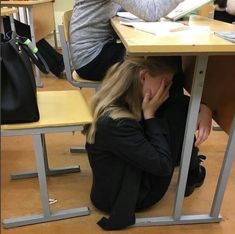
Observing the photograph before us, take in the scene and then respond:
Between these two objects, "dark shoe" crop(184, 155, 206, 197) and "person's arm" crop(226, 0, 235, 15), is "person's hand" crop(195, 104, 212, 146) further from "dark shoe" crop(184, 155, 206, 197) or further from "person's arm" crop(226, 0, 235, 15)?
"person's arm" crop(226, 0, 235, 15)

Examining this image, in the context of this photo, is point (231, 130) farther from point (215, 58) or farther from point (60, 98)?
point (60, 98)

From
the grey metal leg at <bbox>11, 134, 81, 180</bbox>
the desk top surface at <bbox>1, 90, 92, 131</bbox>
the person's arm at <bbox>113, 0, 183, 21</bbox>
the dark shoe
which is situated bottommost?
the grey metal leg at <bbox>11, 134, 81, 180</bbox>

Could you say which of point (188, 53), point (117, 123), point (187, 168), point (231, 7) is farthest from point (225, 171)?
point (231, 7)

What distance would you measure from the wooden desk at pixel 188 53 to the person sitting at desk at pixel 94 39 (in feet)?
0.37

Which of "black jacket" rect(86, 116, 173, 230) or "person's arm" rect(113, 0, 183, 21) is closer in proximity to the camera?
"black jacket" rect(86, 116, 173, 230)

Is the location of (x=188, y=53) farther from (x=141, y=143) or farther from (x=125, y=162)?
(x=125, y=162)

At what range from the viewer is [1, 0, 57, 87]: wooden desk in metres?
2.83

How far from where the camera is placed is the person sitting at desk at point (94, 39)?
4.72 ft

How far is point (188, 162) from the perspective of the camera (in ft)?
3.77

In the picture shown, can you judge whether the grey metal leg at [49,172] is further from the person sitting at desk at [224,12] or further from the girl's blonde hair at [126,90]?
the person sitting at desk at [224,12]

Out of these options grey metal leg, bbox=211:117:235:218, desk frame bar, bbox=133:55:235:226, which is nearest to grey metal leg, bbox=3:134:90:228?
desk frame bar, bbox=133:55:235:226

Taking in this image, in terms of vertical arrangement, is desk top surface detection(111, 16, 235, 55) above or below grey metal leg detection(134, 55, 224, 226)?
above

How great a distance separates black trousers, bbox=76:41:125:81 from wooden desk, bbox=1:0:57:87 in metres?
1.46

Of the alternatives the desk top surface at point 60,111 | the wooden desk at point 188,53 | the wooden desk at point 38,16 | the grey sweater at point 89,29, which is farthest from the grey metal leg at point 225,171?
the wooden desk at point 38,16
